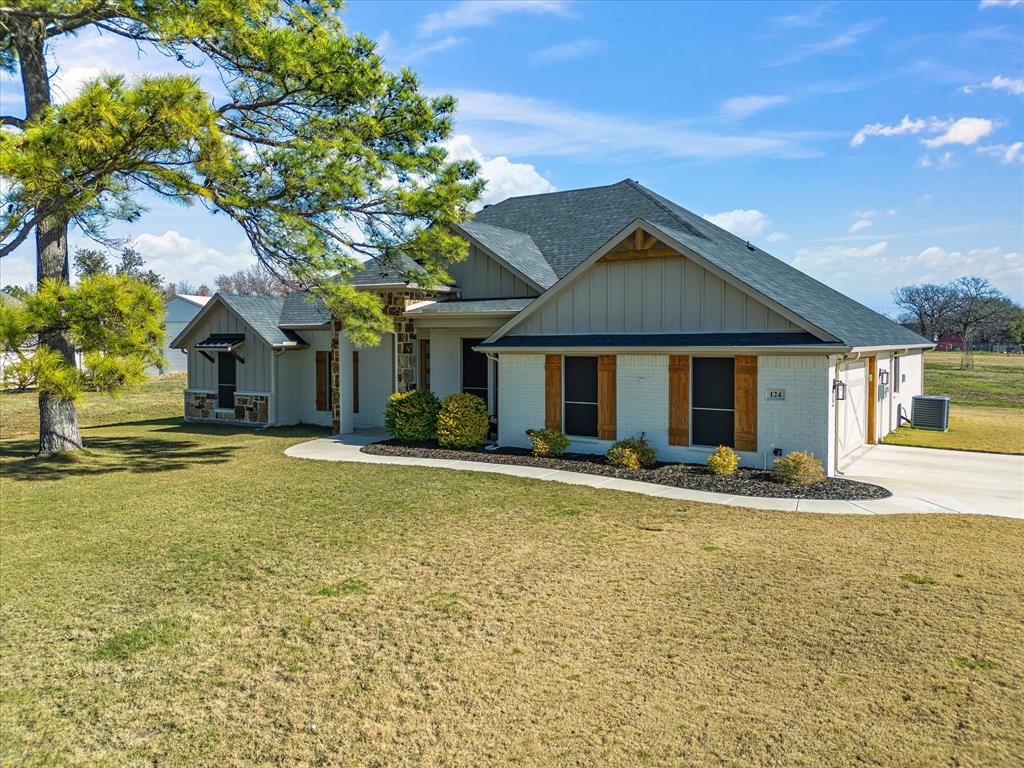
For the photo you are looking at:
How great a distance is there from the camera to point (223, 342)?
22.8m

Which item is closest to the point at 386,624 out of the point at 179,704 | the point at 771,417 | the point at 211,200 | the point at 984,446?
the point at 179,704

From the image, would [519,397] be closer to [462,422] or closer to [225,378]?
[462,422]

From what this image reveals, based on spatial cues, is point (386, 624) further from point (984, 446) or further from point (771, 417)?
point (984, 446)

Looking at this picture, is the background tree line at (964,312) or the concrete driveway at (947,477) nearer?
the concrete driveway at (947,477)

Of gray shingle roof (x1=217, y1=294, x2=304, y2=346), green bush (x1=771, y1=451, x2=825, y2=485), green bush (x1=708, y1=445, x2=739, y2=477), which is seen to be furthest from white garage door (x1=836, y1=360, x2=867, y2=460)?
gray shingle roof (x1=217, y1=294, x2=304, y2=346)

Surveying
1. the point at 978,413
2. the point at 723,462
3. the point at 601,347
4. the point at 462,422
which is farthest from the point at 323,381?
the point at 978,413

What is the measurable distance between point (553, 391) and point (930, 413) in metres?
12.0

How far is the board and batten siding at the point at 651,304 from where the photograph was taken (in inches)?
574

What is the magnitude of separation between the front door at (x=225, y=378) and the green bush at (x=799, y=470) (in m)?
17.4

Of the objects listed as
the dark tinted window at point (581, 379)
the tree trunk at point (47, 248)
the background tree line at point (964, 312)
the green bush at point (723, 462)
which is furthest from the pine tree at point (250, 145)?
the background tree line at point (964, 312)

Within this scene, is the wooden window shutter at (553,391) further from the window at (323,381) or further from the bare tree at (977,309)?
the bare tree at (977,309)

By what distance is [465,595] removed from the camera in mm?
7535

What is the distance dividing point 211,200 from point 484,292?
772 centimetres

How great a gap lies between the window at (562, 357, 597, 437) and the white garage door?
5149 mm
